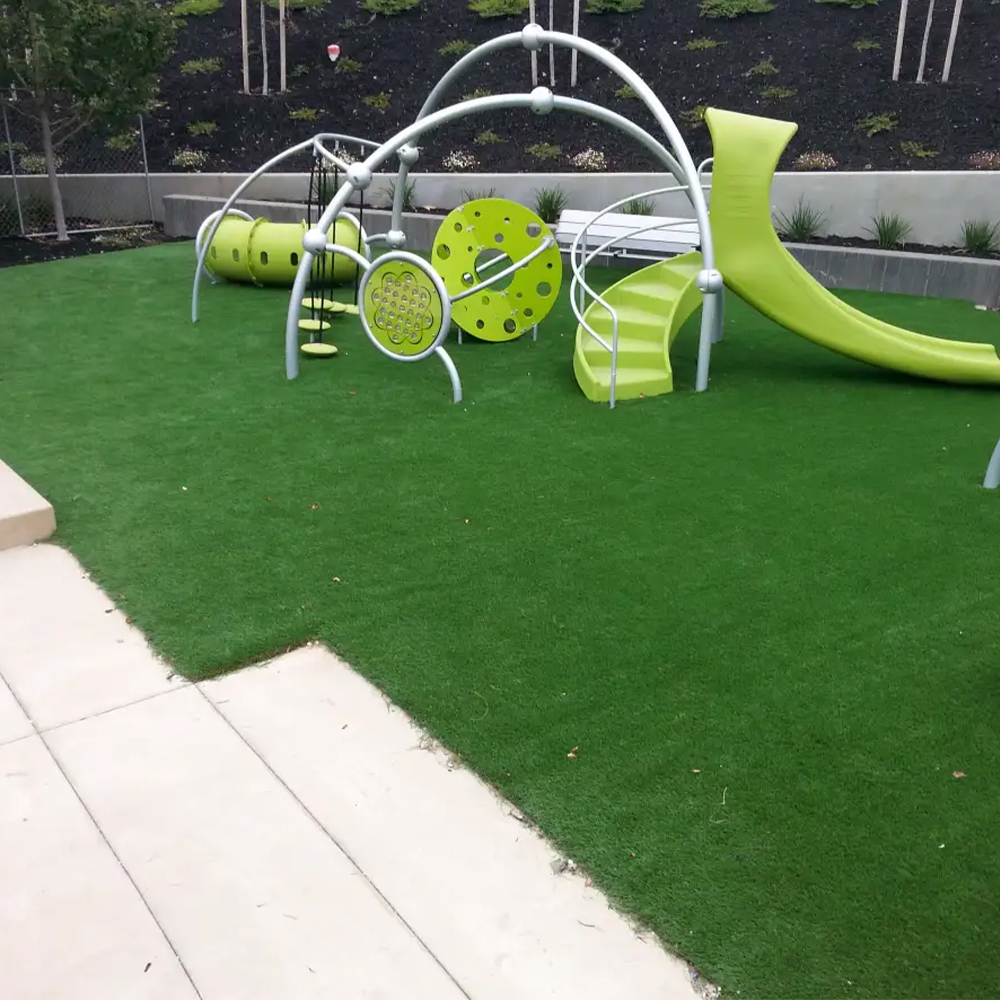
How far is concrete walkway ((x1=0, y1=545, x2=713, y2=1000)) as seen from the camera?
2342mm

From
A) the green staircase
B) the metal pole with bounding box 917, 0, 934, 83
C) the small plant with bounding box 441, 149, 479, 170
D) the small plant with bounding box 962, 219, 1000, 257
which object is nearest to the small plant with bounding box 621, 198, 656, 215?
the small plant with bounding box 441, 149, 479, 170

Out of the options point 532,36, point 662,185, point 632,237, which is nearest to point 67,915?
point 532,36

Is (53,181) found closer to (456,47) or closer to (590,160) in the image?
(590,160)

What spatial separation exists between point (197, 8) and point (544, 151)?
1033 cm

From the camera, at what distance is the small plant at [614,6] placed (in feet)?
58.2

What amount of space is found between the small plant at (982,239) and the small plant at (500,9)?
447 inches

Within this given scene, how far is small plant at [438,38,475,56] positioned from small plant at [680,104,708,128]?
5.04m

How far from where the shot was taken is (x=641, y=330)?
7.31 metres

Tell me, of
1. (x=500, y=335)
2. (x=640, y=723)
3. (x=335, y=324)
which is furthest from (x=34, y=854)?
(x=335, y=324)

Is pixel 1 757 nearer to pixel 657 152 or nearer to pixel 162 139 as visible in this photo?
pixel 657 152

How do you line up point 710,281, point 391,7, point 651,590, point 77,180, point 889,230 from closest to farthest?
point 651,590
point 710,281
point 889,230
point 77,180
point 391,7

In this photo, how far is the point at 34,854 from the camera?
2.73 meters

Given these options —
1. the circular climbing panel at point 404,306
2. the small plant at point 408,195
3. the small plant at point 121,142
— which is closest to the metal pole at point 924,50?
the small plant at point 408,195

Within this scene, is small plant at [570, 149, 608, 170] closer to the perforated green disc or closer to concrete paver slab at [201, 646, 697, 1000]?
the perforated green disc
